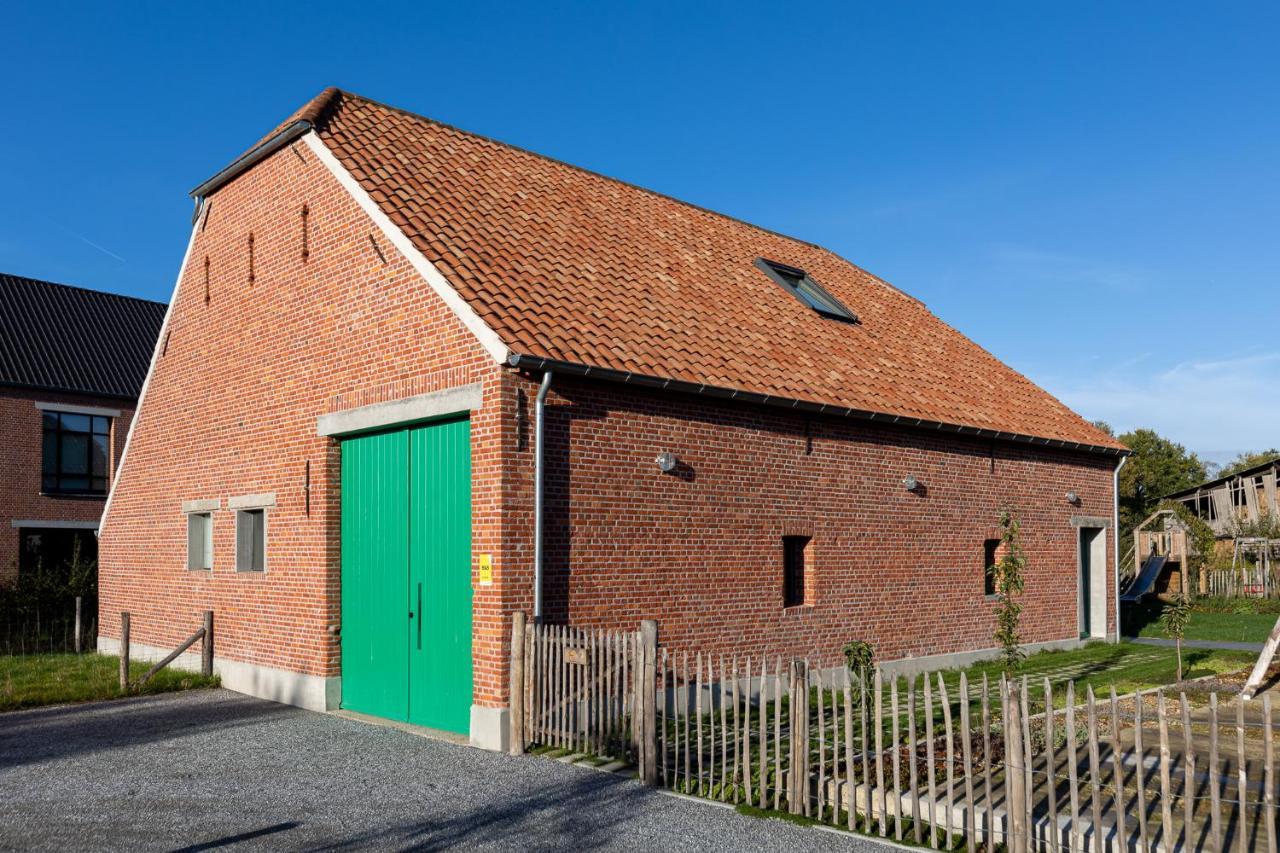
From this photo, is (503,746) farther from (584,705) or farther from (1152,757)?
(1152,757)

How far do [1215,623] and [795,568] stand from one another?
1438cm

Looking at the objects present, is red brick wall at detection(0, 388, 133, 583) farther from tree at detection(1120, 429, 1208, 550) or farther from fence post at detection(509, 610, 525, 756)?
tree at detection(1120, 429, 1208, 550)

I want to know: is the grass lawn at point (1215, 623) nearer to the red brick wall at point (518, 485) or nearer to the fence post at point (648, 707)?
the red brick wall at point (518, 485)

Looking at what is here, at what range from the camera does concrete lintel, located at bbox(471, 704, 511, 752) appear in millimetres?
10102

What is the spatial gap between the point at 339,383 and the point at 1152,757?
950cm

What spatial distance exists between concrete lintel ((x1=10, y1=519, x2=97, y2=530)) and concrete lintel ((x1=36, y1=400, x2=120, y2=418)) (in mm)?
3014

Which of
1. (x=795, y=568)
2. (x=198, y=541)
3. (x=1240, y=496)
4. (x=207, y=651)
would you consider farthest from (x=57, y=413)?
(x=1240, y=496)

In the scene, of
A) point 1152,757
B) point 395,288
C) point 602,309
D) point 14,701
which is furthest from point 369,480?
point 1152,757

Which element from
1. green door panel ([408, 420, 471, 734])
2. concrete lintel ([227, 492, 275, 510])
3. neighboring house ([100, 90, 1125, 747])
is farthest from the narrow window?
concrete lintel ([227, 492, 275, 510])

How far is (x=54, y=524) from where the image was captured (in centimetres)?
2816

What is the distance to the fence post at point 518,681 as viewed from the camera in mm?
9992

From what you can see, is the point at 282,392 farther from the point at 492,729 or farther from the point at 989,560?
the point at 989,560

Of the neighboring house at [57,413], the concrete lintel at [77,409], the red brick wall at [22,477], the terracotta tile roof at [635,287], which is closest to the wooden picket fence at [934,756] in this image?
the terracotta tile roof at [635,287]

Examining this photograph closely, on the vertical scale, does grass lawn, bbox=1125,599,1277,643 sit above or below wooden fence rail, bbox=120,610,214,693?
below
